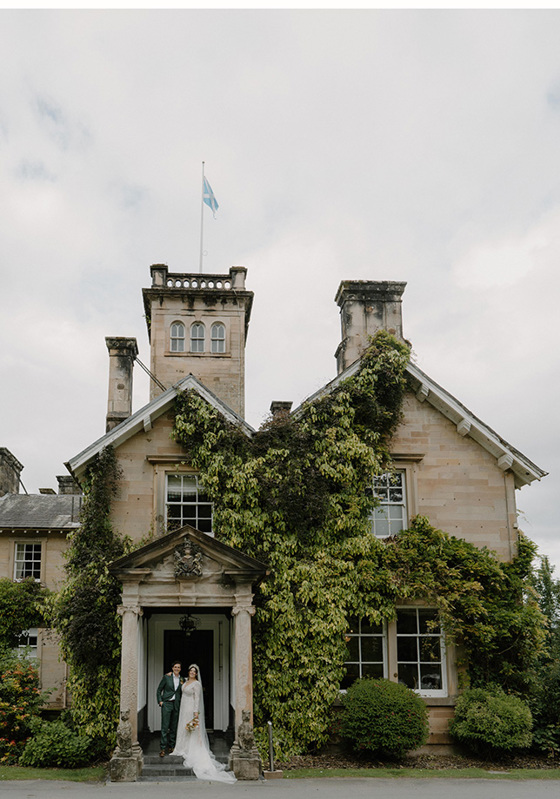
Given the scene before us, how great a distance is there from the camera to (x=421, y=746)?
599 inches

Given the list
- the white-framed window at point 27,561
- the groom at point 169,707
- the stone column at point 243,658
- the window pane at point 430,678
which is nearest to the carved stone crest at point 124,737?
the groom at point 169,707

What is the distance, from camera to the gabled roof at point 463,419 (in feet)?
55.1

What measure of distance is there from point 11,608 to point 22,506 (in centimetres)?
472

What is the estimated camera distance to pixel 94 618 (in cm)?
1497

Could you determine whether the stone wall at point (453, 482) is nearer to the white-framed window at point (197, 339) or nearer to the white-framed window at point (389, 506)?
the white-framed window at point (389, 506)

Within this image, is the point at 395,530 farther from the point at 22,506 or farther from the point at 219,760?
the point at 22,506

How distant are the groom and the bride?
0.53ft

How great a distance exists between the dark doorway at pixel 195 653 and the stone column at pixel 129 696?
2631 millimetres

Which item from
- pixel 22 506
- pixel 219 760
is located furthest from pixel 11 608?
pixel 219 760

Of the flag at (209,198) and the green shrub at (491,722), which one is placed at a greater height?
the flag at (209,198)

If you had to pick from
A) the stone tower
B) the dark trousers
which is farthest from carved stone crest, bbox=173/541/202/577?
the stone tower

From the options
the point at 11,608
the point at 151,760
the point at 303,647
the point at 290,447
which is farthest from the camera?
the point at 11,608

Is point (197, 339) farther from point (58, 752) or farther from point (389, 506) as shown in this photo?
point (58, 752)

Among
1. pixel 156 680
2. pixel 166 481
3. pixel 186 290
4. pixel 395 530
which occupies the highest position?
pixel 186 290
